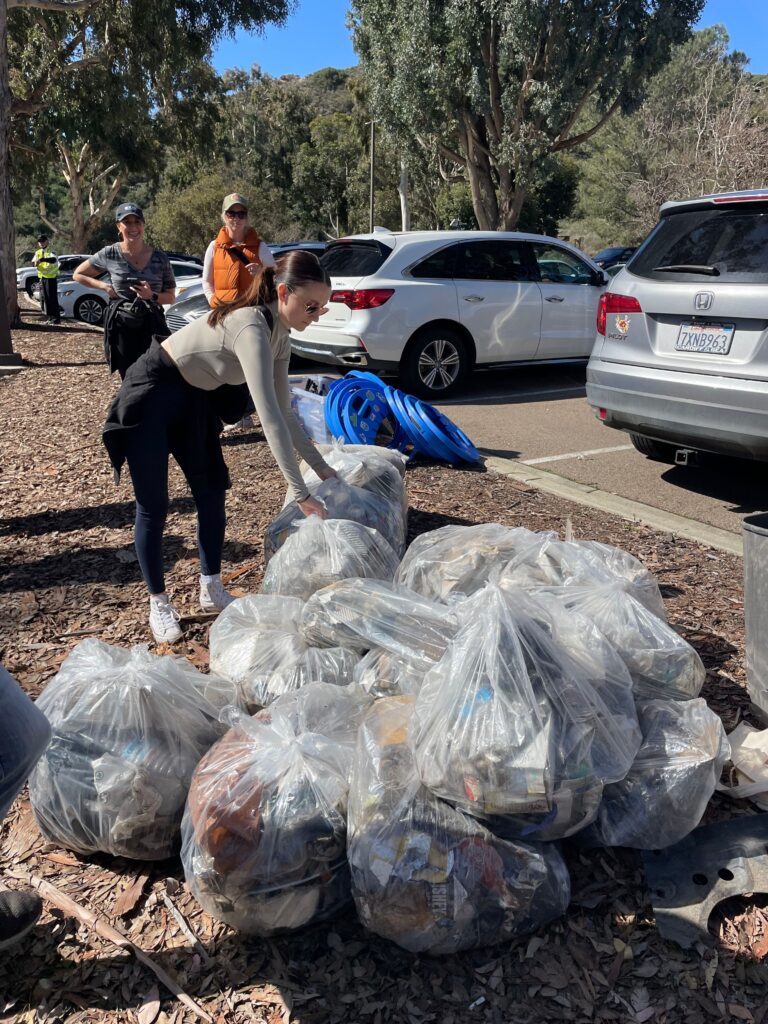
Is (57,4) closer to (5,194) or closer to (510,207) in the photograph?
(5,194)

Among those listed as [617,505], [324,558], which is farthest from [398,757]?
[617,505]

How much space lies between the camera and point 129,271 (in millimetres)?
6082

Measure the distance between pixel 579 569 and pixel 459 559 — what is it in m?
0.48

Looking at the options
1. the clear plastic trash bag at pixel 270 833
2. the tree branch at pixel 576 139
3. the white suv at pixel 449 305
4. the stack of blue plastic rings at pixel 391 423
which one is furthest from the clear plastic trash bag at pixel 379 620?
the tree branch at pixel 576 139

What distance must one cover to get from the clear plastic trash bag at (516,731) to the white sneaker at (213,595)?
5.73 feet

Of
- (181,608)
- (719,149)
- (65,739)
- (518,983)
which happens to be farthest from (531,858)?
(719,149)

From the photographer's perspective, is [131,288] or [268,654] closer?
[268,654]

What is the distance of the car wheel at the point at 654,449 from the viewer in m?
6.22

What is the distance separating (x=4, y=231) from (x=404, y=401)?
13.7m

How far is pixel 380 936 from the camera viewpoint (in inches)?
85.0

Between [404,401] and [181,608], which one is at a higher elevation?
[404,401]

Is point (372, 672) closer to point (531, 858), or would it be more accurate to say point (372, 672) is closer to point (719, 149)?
point (531, 858)

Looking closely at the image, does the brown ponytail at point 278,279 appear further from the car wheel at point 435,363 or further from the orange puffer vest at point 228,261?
the car wheel at point 435,363

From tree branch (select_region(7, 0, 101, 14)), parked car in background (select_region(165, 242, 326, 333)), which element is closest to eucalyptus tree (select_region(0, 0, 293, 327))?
tree branch (select_region(7, 0, 101, 14))
